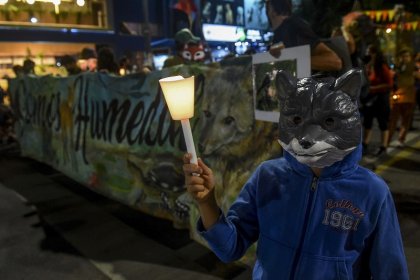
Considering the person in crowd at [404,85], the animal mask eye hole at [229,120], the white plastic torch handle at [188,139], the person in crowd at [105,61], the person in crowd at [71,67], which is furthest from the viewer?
the person in crowd at [71,67]

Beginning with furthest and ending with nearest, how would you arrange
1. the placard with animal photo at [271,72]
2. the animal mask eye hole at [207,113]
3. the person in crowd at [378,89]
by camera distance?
the person in crowd at [378,89] → the animal mask eye hole at [207,113] → the placard with animal photo at [271,72]

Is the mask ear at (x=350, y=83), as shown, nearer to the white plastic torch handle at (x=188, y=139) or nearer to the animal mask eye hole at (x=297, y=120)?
the animal mask eye hole at (x=297, y=120)

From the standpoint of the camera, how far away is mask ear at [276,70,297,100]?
145cm

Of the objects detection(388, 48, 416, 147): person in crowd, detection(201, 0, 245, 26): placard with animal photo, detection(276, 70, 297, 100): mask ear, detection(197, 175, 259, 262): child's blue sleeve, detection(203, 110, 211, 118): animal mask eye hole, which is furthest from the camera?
detection(201, 0, 245, 26): placard with animal photo

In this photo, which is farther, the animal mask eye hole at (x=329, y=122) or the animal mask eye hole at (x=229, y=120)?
the animal mask eye hole at (x=229, y=120)

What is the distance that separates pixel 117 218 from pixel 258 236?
368cm

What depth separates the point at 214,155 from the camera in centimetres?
379

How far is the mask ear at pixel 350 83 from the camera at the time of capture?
136cm

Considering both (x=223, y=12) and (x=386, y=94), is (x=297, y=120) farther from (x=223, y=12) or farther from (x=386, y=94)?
(x=223, y=12)

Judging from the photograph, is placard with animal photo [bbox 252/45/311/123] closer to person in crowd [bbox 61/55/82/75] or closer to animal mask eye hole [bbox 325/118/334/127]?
animal mask eye hole [bbox 325/118/334/127]

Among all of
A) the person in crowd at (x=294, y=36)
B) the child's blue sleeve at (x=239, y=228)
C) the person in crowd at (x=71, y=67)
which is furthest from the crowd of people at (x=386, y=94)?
the person in crowd at (x=71, y=67)

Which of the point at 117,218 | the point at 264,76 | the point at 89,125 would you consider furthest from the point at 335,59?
the point at 89,125

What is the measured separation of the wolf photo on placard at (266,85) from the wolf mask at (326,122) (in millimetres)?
1562

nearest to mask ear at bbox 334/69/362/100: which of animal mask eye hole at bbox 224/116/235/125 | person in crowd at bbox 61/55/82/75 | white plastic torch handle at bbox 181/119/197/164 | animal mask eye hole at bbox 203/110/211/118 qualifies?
white plastic torch handle at bbox 181/119/197/164
